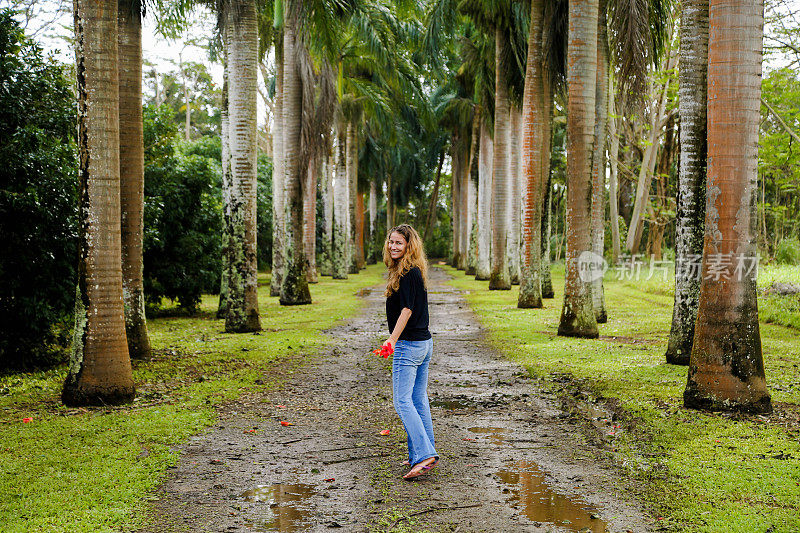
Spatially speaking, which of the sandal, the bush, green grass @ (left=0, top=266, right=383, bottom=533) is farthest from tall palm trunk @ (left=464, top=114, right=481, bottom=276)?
the sandal

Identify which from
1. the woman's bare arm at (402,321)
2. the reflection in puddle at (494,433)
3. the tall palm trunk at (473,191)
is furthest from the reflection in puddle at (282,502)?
the tall palm trunk at (473,191)

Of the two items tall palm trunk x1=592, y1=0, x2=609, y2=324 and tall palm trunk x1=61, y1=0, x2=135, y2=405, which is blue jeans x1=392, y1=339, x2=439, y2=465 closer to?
tall palm trunk x1=61, y1=0, x2=135, y2=405

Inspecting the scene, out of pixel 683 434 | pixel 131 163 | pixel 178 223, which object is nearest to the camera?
pixel 683 434

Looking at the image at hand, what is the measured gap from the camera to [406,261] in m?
5.59

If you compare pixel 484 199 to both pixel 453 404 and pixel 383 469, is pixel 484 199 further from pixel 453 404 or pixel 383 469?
pixel 383 469

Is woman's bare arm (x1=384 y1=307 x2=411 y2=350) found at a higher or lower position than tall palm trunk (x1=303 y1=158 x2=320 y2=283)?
lower

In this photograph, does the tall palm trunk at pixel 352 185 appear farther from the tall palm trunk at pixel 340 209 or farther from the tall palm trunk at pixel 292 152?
the tall palm trunk at pixel 292 152

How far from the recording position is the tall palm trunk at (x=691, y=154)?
367 inches

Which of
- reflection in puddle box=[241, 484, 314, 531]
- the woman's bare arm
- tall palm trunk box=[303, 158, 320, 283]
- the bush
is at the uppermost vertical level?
tall palm trunk box=[303, 158, 320, 283]

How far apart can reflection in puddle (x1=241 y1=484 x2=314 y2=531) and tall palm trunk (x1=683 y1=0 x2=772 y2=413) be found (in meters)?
4.53

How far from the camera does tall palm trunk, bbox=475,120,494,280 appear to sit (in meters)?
30.9

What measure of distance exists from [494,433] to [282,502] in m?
2.58

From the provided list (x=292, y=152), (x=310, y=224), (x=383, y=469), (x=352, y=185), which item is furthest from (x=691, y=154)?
(x=352, y=185)

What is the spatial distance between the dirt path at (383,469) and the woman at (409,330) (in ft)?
0.84
